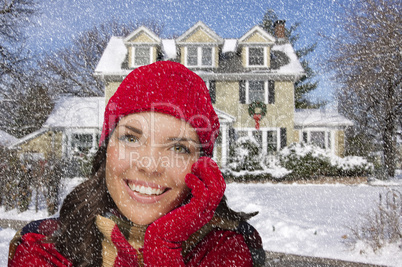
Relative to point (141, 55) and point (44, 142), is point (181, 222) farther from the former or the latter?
point (44, 142)

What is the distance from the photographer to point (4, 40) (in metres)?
15.9

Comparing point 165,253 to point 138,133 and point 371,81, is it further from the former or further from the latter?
point 371,81

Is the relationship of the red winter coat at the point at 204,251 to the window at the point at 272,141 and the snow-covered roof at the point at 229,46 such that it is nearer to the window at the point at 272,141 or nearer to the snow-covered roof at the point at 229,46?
the window at the point at 272,141

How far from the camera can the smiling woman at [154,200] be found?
1.20 metres

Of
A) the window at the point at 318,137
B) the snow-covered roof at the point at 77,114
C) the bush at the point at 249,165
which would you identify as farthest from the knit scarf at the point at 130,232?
the window at the point at 318,137

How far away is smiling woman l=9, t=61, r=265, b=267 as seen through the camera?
1.20m

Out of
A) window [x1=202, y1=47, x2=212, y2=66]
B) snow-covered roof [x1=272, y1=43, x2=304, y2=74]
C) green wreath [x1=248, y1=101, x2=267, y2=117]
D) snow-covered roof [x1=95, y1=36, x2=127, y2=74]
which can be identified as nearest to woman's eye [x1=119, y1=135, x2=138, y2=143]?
green wreath [x1=248, y1=101, x2=267, y2=117]

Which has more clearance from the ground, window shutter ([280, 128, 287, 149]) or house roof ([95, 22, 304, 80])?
house roof ([95, 22, 304, 80])

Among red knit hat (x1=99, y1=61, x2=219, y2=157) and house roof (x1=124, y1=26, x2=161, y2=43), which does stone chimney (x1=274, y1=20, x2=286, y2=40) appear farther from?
red knit hat (x1=99, y1=61, x2=219, y2=157)

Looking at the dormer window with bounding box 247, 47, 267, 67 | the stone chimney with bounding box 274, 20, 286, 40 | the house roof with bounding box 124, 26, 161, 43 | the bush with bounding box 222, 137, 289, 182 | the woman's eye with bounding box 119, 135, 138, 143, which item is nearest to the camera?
the woman's eye with bounding box 119, 135, 138, 143

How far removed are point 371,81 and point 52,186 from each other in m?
9.21

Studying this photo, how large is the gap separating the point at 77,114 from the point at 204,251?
64.4ft

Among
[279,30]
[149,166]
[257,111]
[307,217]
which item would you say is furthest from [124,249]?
[279,30]

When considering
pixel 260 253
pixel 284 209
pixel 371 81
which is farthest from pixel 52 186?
pixel 371 81
